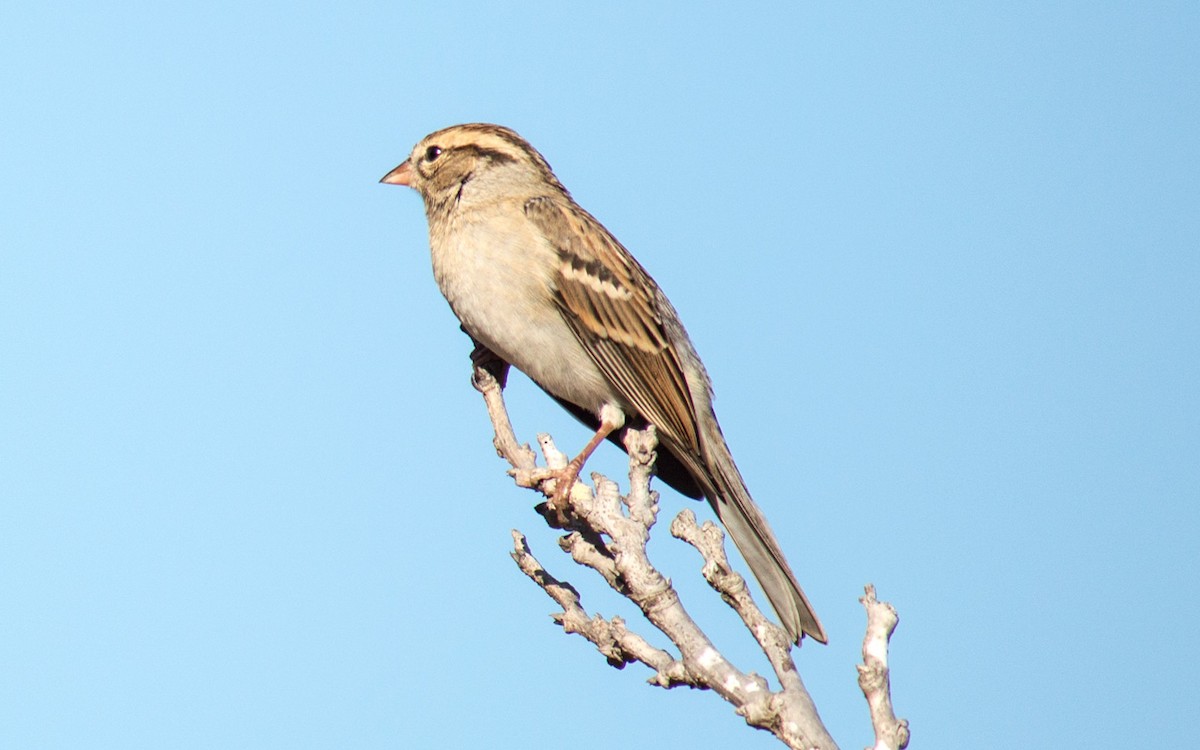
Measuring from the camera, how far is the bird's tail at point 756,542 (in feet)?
18.6

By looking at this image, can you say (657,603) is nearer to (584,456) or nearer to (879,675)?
(879,675)

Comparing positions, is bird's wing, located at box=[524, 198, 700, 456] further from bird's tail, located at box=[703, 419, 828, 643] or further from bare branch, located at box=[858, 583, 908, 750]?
bare branch, located at box=[858, 583, 908, 750]

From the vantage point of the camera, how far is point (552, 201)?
7.10m

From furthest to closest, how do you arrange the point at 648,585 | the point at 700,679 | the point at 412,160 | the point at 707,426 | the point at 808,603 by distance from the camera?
the point at 412,160 < the point at 707,426 < the point at 808,603 < the point at 648,585 < the point at 700,679

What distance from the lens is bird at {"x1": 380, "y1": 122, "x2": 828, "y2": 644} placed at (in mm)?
6434

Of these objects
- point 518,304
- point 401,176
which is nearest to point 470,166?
point 401,176

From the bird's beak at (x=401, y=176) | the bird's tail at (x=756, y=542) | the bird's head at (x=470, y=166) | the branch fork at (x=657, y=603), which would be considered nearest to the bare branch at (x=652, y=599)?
the branch fork at (x=657, y=603)

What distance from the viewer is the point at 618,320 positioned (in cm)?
675

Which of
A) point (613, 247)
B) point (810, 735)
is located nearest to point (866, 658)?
point (810, 735)

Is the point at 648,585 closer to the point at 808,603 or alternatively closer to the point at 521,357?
the point at 808,603

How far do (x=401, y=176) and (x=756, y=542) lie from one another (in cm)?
262

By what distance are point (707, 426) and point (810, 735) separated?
136 inches

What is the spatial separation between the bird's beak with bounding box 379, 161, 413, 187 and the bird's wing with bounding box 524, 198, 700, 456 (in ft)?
2.29

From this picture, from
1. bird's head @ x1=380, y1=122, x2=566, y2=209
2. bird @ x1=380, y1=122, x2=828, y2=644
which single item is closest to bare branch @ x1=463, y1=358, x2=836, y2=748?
bird @ x1=380, y1=122, x2=828, y2=644
